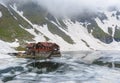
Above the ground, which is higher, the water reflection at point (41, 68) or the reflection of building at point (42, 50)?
the reflection of building at point (42, 50)

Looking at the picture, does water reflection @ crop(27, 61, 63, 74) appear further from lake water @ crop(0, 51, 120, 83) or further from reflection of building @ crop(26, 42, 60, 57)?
reflection of building @ crop(26, 42, 60, 57)

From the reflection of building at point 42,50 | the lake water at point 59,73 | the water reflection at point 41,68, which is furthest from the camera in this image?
the reflection of building at point 42,50

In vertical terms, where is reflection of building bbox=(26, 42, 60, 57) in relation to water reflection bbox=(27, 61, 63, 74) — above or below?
above

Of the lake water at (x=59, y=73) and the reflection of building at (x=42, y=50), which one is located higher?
the reflection of building at (x=42, y=50)

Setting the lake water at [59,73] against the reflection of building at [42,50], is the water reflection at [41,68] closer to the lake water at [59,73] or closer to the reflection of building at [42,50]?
the lake water at [59,73]

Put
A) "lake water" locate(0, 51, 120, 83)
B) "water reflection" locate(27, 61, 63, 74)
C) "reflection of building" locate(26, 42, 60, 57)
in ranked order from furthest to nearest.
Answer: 1. "reflection of building" locate(26, 42, 60, 57)
2. "water reflection" locate(27, 61, 63, 74)
3. "lake water" locate(0, 51, 120, 83)

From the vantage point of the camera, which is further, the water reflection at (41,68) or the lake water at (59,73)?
the water reflection at (41,68)

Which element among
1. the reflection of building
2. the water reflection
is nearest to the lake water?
the water reflection

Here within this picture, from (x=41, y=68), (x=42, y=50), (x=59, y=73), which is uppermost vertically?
(x=42, y=50)

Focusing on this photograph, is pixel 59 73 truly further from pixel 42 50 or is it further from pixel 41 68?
pixel 42 50

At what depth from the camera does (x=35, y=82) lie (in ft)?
195

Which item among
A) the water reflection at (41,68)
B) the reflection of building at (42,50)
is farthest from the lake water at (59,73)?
the reflection of building at (42,50)

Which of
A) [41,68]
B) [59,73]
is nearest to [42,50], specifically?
[41,68]

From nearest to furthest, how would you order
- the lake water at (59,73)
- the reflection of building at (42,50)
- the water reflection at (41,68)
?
the lake water at (59,73), the water reflection at (41,68), the reflection of building at (42,50)
